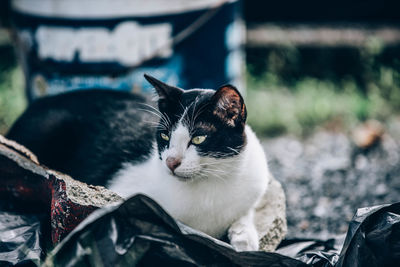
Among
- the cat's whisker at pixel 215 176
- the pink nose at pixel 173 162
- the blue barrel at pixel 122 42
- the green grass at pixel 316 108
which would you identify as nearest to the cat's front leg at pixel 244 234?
the cat's whisker at pixel 215 176

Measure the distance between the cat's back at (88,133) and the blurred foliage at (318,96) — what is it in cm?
155

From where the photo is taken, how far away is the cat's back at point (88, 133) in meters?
2.01

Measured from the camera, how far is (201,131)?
5.43 ft

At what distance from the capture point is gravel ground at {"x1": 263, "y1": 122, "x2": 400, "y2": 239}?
8.18 feet

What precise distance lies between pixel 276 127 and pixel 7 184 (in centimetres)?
217

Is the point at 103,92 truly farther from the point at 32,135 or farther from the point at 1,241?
the point at 1,241

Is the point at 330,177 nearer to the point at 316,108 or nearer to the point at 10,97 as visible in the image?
the point at 316,108

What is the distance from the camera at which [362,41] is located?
412 cm

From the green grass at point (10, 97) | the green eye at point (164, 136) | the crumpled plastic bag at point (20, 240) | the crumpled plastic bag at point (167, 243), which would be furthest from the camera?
the green grass at point (10, 97)

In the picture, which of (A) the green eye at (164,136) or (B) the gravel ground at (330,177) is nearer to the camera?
(A) the green eye at (164,136)

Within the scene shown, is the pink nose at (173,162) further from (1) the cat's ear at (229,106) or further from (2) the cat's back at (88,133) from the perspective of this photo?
(2) the cat's back at (88,133)

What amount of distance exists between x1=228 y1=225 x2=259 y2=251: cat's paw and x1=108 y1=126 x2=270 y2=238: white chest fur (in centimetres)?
4

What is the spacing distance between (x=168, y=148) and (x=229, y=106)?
25 cm

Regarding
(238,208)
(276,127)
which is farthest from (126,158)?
(276,127)
